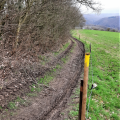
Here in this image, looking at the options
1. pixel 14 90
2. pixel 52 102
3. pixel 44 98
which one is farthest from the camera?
pixel 44 98

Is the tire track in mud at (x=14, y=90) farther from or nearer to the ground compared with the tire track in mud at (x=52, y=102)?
farther from the ground

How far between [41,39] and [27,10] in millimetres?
2939

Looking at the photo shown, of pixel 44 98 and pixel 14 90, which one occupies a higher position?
pixel 14 90

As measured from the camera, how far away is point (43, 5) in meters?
8.80

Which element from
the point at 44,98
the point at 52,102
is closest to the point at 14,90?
the point at 44,98

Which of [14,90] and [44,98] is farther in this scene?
[44,98]

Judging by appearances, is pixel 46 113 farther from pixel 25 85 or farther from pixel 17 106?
pixel 25 85

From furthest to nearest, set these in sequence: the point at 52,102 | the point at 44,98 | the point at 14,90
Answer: the point at 44,98
the point at 14,90
the point at 52,102

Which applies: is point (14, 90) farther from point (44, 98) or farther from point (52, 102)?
point (52, 102)

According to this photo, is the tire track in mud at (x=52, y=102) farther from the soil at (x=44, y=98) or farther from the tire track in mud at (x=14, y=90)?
the tire track in mud at (x=14, y=90)

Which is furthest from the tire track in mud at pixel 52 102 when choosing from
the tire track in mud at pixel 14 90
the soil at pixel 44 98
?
the tire track in mud at pixel 14 90

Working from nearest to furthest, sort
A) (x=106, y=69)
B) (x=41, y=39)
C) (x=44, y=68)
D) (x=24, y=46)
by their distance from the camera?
(x=44, y=68), (x=24, y=46), (x=106, y=69), (x=41, y=39)

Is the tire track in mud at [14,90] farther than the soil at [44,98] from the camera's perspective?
Yes

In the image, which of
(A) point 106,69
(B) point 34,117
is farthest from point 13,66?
(A) point 106,69
